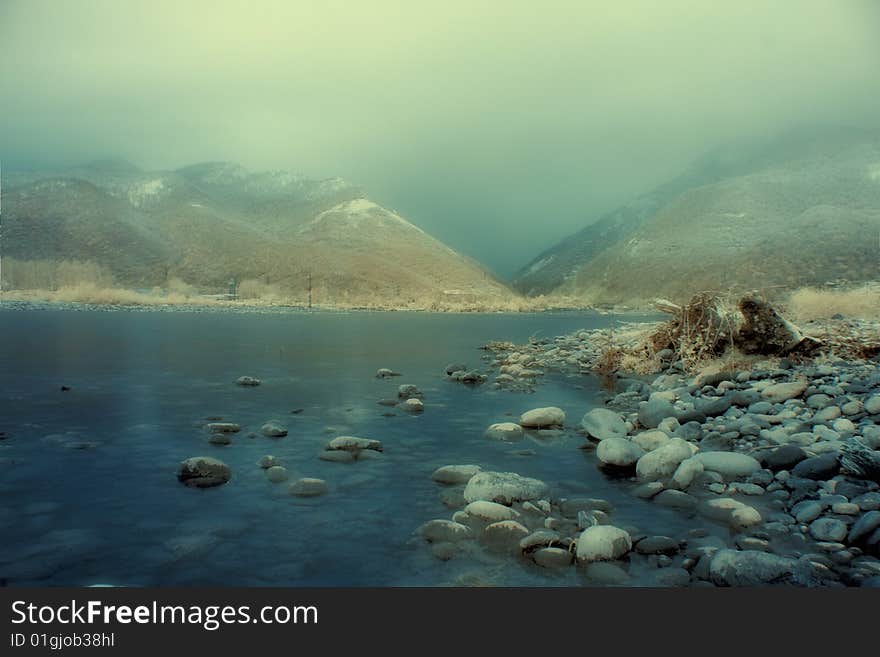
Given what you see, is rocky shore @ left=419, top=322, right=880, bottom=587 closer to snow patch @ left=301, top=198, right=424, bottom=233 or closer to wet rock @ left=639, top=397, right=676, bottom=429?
wet rock @ left=639, top=397, right=676, bottom=429

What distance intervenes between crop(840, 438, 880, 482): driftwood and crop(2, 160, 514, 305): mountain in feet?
254

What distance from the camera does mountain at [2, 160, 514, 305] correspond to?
271 feet

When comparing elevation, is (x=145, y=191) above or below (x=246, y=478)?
above

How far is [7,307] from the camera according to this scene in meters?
50.2

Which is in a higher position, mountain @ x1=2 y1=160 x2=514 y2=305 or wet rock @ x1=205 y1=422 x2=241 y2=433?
mountain @ x1=2 y1=160 x2=514 y2=305

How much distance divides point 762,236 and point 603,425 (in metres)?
79.9

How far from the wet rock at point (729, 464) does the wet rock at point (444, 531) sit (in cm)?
305

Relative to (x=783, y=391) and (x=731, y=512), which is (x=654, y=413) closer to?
(x=783, y=391)

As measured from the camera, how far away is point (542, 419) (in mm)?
9695

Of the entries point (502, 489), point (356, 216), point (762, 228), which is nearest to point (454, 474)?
point (502, 489)

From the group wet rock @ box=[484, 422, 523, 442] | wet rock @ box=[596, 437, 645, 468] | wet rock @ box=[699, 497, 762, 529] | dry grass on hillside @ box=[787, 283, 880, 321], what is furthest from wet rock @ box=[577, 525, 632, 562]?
dry grass on hillside @ box=[787, 283, 880, 321]

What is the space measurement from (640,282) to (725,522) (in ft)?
308

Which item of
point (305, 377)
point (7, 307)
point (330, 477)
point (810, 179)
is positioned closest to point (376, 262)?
point (7, 307)

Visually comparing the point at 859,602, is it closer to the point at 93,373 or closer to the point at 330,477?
the point at 330,477
